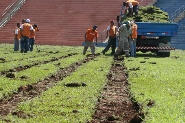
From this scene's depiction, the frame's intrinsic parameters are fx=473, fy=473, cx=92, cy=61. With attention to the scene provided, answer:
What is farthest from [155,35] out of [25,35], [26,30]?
[25,35]

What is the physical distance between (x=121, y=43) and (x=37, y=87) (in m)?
13.5

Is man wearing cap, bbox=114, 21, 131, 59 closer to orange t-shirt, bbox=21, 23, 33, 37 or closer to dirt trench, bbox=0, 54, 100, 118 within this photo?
orange t-shirt, bbox=21, 23, 33, 37

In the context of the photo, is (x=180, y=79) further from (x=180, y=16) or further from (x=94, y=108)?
(x=180, y=16)

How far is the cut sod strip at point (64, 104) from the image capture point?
697cm

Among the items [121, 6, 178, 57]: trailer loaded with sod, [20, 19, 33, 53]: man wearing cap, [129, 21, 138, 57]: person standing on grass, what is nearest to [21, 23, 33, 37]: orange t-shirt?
[20, 19, 33, 53]: man wearing cap

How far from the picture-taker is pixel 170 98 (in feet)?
29.7

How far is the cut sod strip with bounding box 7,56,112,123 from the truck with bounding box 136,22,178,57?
13617 millimetres

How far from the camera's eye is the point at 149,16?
88.1ft

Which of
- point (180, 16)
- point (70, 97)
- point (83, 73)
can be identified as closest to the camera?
point (70, 97)

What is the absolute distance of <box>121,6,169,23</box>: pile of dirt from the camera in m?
26.1

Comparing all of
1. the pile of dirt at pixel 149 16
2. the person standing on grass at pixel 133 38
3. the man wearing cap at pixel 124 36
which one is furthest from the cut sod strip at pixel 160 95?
the pile of dirt at pixel 149 16

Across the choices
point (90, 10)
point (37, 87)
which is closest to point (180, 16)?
point (90, 10)

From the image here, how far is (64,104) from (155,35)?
55.7 feet

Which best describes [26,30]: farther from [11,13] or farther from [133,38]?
[11,13]
